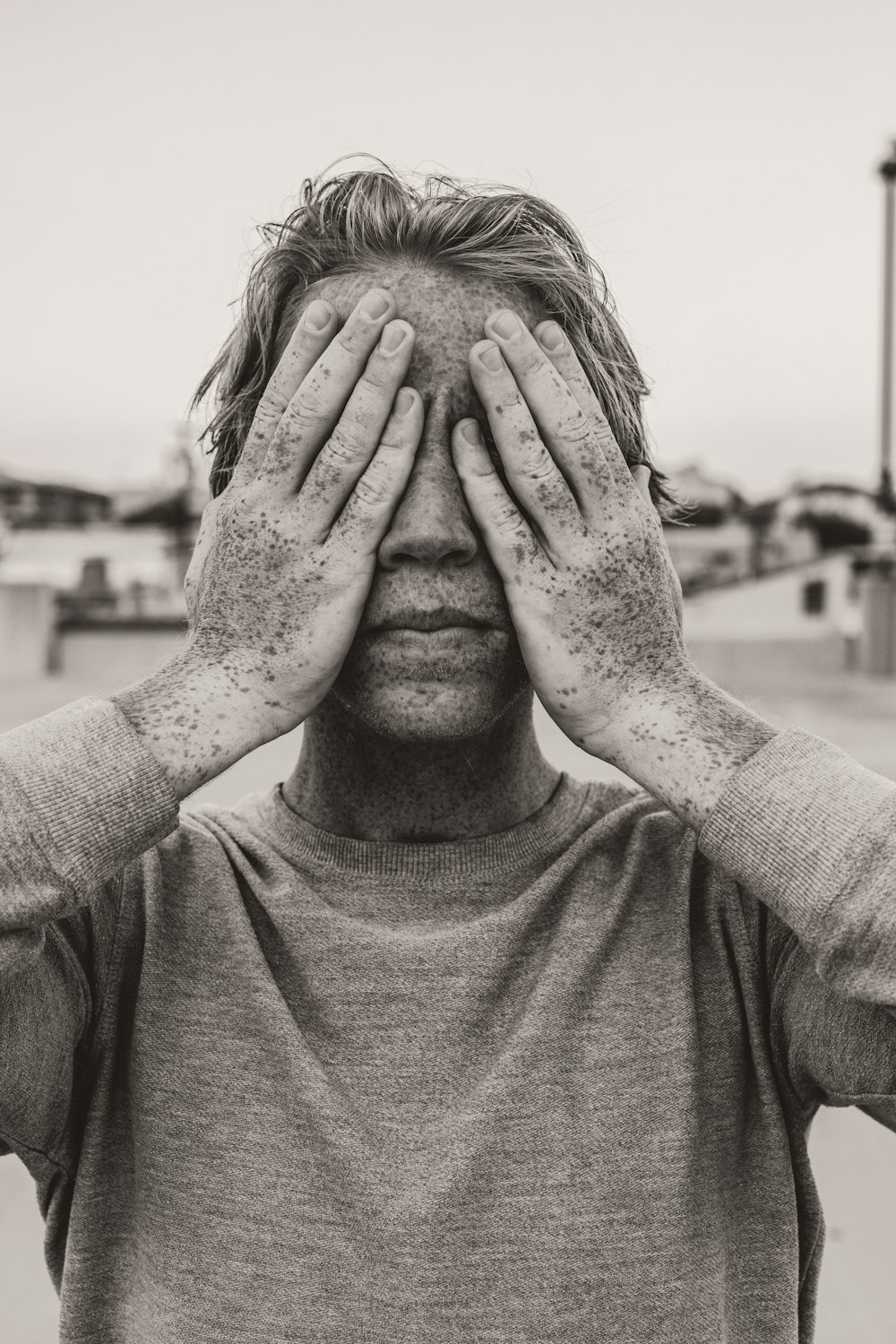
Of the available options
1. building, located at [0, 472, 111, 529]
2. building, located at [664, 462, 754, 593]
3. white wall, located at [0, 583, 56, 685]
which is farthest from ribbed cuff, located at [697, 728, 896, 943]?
building, located at [0, 472, 111, 529]

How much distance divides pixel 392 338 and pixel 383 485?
8.0 inches

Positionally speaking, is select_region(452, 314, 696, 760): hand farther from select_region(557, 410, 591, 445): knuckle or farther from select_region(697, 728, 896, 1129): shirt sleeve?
select_region(697, 728, 896, 1129): shirt sleeve

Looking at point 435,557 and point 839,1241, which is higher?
point 435,557

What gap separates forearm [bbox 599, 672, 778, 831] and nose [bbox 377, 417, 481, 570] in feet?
1.11

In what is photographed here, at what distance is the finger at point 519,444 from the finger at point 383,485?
0.10 metres

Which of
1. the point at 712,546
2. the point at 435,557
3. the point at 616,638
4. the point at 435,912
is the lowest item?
the point at 712,546

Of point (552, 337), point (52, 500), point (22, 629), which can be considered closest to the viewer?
point (552, 337)

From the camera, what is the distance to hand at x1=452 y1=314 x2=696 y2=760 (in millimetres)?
1515

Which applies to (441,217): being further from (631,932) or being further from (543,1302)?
(543,1302)

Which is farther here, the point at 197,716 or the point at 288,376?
the point at 288,376

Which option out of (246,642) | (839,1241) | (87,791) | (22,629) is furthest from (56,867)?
(22,629)

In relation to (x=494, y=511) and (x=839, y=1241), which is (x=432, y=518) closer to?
(x=494, y=511)

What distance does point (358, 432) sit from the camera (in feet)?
4.92

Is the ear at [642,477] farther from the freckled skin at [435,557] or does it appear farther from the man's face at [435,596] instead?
the man's face at [435,596]
